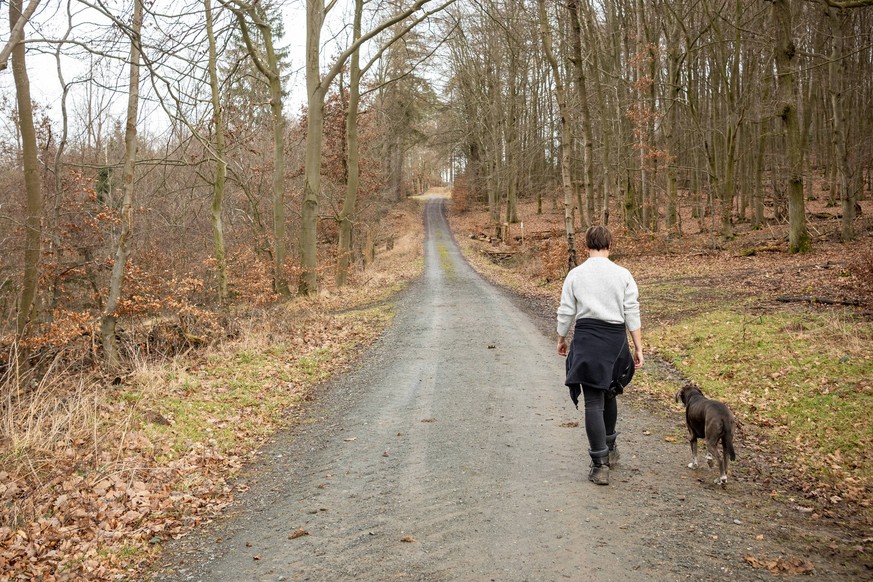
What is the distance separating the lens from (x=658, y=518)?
4465 millimetres

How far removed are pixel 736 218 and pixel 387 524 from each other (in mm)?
35224

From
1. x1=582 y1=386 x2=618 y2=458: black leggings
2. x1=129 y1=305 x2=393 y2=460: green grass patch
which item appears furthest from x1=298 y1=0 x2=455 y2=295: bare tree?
x1=582 y1=386 x2=618 y2=458: black leggings

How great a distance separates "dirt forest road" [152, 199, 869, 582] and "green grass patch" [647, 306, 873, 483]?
1265 millimetres

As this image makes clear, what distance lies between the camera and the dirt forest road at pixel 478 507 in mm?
3895

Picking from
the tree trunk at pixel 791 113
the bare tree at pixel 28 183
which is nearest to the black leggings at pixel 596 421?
the bare tree at pixel 28 183

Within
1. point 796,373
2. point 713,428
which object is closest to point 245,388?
point 713,428

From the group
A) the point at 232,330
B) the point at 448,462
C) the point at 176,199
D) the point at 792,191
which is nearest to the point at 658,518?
the point at 448,462

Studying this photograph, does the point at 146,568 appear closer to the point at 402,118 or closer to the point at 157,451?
the point at 157,451

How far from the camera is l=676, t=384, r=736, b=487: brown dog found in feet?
16.5

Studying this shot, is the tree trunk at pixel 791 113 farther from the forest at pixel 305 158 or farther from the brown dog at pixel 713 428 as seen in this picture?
the brown dog at pixel 713 428

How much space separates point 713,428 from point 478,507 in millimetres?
2106

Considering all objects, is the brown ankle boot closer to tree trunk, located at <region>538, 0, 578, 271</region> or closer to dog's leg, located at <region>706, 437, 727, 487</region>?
dog's leg, located at <region>706, 437, 727, 487</region>

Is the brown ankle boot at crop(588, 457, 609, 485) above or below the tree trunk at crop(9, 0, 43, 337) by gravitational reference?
below

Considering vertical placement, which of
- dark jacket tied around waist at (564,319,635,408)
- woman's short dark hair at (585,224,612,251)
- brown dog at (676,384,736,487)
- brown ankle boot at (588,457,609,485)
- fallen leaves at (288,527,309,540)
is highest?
Result: woman's short dark hair at (585,224,612,251)
